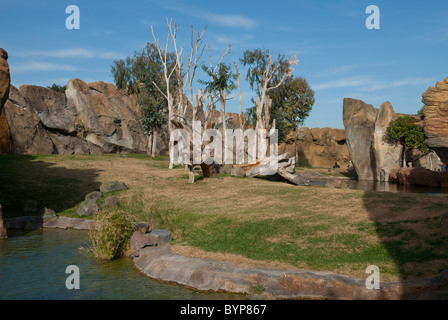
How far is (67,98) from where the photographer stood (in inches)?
2136

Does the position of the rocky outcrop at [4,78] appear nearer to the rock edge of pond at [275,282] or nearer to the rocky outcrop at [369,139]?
the rock edge of pond at [275,282]

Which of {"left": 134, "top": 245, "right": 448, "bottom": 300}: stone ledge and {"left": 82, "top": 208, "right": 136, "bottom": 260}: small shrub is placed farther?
{"left": 82, "top": 208, "right": 136, "bottom": 260}: small shrub

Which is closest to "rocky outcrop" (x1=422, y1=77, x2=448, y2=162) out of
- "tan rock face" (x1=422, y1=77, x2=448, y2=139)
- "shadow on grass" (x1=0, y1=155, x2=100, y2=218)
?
"tan rock face" (x1=422, y1=77, x2=448, y2=139)

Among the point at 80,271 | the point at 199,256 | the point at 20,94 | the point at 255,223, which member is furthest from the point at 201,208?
the point at 20,94

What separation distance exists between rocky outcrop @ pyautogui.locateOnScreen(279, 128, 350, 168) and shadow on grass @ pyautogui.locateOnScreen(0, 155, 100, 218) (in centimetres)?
4280

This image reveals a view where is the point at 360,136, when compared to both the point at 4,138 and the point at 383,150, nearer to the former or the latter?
the point at 383,150

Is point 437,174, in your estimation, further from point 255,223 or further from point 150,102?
point 150,102

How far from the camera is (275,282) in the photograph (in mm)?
10484

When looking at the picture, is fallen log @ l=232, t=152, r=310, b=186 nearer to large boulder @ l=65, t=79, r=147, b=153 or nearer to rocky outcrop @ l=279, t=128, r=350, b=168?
large boulder @ l=65, t=79, r=147, b=153

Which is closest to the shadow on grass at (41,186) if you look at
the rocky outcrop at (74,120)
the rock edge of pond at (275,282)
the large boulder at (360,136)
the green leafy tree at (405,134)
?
the rock edge of pond at (275,282)

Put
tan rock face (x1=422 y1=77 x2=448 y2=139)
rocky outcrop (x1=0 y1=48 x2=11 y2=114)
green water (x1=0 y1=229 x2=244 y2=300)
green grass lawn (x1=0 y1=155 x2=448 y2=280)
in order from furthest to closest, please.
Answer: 1. rocky outcrop (x1=0 y1=48 x2=11 y2=114)
2. tan rock face (x1=422 y1=77 x2=448 y2=139)
3. green grass lawn (x1=0 y1=155 x2=448 y2=280)
4. green water (x1=0 y1=229 x2=244 y2=300)

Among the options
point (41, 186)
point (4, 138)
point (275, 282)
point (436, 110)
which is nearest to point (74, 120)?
point (4, 138)

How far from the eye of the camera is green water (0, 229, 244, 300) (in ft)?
34.7
